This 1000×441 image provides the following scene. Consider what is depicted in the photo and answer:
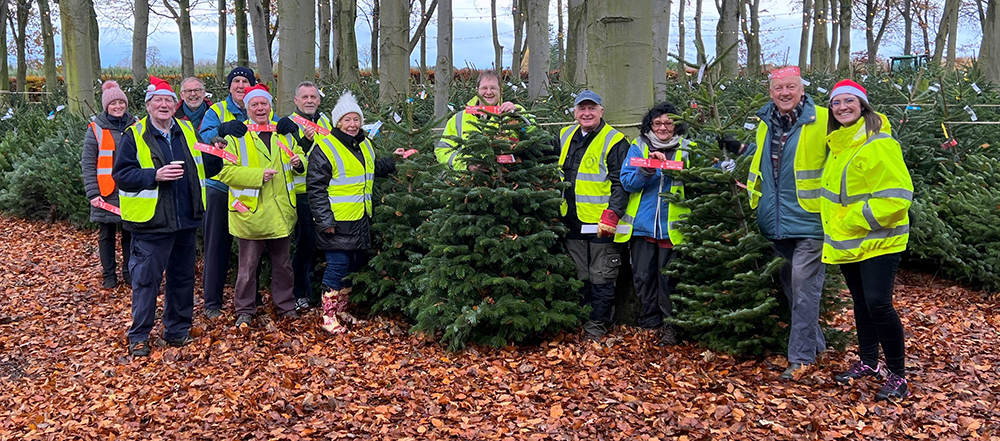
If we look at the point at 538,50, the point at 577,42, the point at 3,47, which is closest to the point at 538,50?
the point at 538,50

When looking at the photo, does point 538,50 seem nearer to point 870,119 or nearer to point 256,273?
point 256,273

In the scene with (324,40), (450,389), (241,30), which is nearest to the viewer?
(450,389)

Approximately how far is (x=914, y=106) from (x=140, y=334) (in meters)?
7.76

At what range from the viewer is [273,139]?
239 inches

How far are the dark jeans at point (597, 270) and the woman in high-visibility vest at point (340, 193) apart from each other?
169cm

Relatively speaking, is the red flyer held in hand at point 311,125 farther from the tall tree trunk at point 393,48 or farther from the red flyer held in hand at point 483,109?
the tall tree trunk at point 393,48

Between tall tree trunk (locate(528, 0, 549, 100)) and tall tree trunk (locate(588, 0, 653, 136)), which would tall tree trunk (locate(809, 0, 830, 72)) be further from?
tall tree trunk (locate(588, 0, 653, 136))

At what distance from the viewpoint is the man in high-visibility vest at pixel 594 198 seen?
550 cm

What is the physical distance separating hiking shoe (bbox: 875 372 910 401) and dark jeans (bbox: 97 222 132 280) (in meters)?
6.70

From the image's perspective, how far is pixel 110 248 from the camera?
753 centimetres

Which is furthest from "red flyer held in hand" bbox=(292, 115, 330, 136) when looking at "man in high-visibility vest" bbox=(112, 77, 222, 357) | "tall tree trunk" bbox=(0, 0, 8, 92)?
"tall tree trunk" bbox=(0, 0, 8, 92)

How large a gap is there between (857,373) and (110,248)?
22.2ft

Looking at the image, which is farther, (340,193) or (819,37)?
(819,37)

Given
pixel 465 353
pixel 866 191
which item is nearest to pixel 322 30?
pixel 465 353
